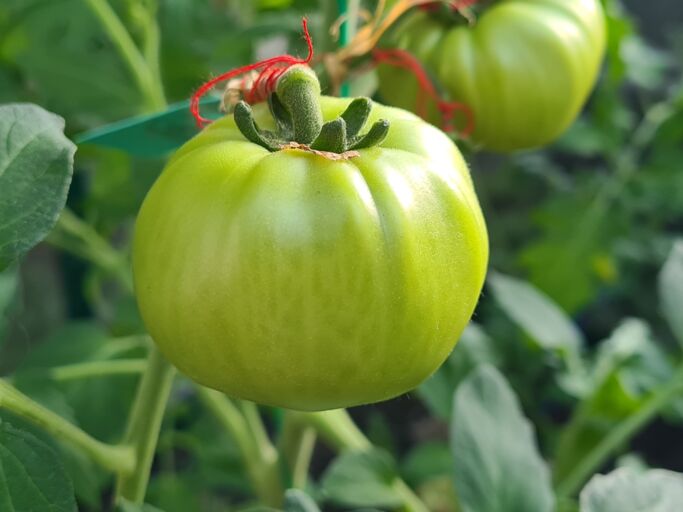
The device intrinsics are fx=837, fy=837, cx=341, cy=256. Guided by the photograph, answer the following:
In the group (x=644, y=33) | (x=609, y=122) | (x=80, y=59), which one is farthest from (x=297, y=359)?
(x=644, y=33)

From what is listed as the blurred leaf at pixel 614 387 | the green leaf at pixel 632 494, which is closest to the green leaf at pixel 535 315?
the blurred leaf at pixel 614 387

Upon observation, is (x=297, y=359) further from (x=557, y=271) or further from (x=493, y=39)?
(x=557, y=271)

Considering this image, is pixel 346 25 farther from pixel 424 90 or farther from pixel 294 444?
pixel 294 444

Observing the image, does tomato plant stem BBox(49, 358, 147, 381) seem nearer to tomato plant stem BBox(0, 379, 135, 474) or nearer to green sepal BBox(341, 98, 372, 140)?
tomato plant stem BBox(0, 379, 135, 474)

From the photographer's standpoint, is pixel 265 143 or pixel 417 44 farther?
pixel 417 44

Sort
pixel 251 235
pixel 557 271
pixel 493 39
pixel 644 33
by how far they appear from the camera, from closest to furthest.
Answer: pixel 251 235
pixel 493 39
pixel 557 271
pixel 644 33

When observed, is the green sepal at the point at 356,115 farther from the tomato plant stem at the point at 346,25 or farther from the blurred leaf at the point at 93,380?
the blurred leaf at the point at 93,380
